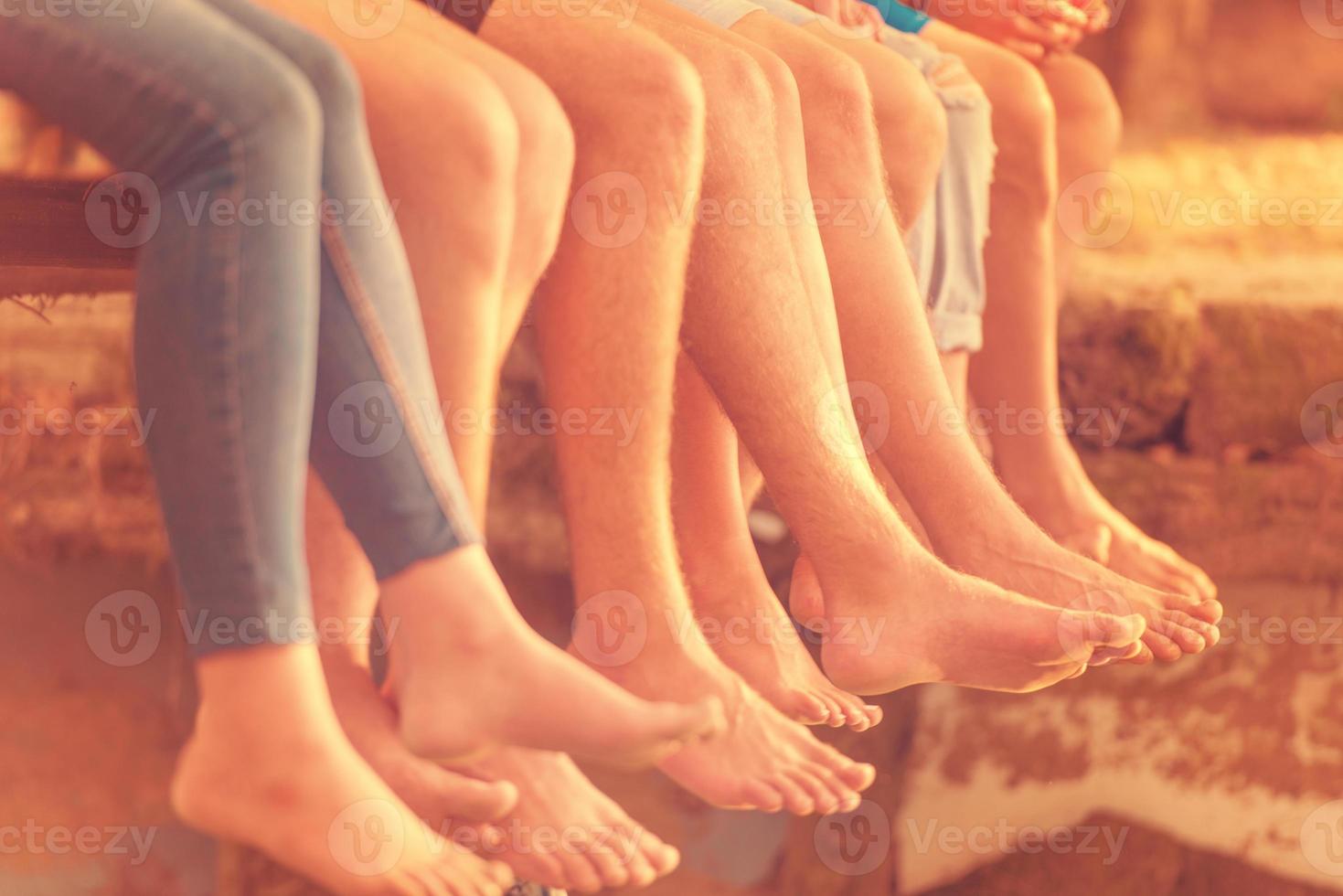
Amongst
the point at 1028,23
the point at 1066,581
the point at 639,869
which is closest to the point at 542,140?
the point at 639,869

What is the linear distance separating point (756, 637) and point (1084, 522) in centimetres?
44

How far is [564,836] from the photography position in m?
0.71

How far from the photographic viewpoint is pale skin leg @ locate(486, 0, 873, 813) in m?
0.80

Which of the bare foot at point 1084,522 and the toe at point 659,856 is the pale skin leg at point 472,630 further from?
the bare foot at point 1084,522

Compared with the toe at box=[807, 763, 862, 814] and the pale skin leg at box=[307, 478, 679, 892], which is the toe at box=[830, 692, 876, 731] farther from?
the pale skin leg at box=[307, 478, 679, 892]

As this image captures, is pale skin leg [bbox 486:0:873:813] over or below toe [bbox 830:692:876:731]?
over

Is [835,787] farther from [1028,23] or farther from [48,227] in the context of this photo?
[1028,23]

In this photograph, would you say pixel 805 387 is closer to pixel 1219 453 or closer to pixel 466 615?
pixel 466 615

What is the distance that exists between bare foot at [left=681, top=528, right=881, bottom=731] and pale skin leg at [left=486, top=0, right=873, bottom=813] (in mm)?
78

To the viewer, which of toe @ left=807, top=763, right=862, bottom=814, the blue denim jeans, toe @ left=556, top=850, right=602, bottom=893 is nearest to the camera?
the blue denim jeans

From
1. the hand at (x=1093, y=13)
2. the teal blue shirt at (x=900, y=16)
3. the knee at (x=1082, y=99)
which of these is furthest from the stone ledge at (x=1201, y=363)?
the teal blue shirt at (x=900, y=16)

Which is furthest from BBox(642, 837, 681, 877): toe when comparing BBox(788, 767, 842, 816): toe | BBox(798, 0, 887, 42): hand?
BBox(798, 0, 887, 42): hand

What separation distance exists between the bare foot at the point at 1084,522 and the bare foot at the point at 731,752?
472 mm

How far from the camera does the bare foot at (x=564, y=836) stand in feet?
2.31
